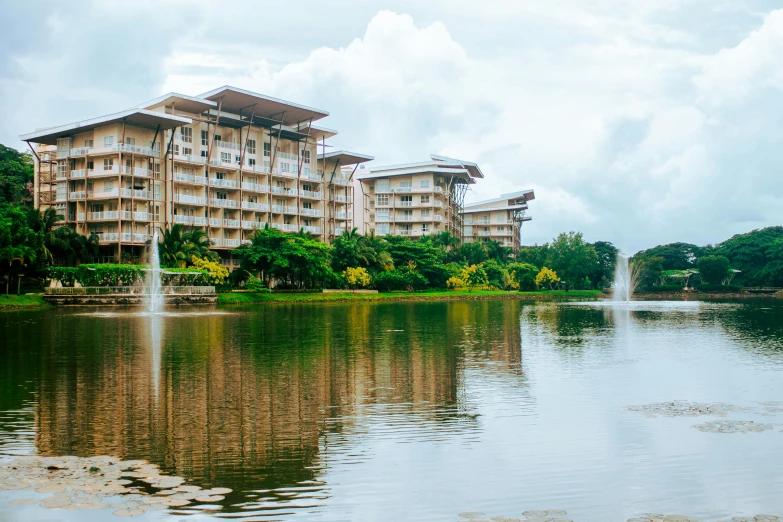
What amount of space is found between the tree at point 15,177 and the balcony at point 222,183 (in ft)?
63.6

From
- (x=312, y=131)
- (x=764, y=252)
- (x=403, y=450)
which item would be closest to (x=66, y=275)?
(x=312, y=131)

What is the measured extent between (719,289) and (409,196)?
163 feet

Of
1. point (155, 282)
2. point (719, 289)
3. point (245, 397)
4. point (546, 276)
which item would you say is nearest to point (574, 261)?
point (546, 276)

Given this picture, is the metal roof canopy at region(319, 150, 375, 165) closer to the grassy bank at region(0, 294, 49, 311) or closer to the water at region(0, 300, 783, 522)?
the grassy bank at region(0, 294, 49, 311)

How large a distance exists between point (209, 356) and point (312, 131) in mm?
76650

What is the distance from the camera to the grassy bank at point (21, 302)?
54062 millimetres

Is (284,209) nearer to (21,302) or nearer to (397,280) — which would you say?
(397,280)

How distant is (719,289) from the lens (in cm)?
11094

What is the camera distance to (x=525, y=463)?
1052cm

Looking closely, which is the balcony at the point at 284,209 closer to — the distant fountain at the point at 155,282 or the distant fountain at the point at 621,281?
the distant fountain at the point at 155,282

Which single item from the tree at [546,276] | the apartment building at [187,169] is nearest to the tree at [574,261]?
the tree at [546,276]

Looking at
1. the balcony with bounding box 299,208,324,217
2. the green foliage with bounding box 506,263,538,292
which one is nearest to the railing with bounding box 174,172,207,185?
the balcony with bounding box 299,208,324,217

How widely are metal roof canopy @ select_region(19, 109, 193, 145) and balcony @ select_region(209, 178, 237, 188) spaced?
8171 millimetres

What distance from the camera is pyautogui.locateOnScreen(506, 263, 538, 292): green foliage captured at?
10800 cm
